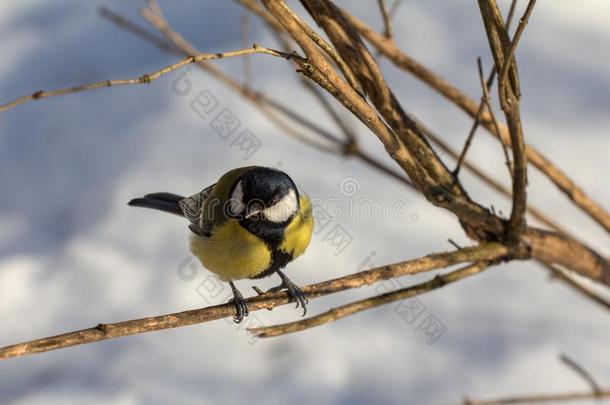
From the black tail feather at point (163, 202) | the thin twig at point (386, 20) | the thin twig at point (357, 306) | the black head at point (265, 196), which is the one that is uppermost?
the black tail feather at point (163, 202)

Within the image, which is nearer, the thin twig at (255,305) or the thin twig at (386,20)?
the thin twig at (255,305)

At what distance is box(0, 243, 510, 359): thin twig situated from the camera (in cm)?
108

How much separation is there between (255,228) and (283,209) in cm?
10

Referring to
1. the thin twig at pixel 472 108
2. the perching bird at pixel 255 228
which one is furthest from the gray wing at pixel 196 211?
the thin twig at pixel 472 108

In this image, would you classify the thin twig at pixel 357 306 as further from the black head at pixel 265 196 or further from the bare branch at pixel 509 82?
the black head at pixel 265 196

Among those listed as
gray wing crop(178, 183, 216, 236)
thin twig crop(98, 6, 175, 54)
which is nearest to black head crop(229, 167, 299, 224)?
gray wing crop(178, 183, 216, 236)

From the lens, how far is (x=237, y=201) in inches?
69.5

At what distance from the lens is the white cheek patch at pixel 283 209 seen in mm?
1668

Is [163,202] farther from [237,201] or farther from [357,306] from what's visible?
[357,306]

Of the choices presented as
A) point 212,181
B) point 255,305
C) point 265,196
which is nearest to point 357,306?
point 255,305

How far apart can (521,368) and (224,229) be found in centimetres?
119

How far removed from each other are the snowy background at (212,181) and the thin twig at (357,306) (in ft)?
3.32

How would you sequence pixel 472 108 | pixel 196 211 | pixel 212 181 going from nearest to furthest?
1. pixel 472 108
2. pixel 196 211
3. pixel 212 181

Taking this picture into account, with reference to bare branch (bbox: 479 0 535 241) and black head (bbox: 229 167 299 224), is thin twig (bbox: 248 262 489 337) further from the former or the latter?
black head (bbox: 229 167 299 224)
